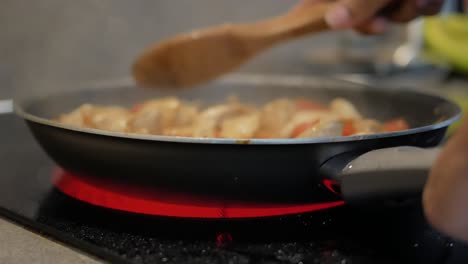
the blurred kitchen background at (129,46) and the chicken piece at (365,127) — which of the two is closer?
the chicken piece at (365,127)

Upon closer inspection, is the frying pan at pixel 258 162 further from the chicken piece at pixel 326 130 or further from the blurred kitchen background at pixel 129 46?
the blurred kitchen background at pixel 129 46

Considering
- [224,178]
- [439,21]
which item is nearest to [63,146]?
[224,178]

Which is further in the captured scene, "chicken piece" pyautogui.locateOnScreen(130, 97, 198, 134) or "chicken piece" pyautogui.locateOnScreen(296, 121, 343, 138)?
"chicken piece" pyautogui.locateOnScreen(130, 97, 198, 134)

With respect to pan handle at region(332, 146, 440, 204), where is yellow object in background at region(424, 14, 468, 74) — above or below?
below

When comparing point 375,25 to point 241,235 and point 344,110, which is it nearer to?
point 344,110

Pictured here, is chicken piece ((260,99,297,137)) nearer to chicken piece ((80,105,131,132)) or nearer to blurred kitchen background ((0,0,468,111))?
chicken piece ((80,105,131,132))

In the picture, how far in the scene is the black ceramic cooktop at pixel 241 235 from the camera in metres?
0.51

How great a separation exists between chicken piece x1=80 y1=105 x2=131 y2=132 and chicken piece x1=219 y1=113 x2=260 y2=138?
0.13 m

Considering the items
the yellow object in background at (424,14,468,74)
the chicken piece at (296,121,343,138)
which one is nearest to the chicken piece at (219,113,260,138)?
the chicken piece at (296,121,343,138)

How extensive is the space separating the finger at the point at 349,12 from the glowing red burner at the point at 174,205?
301 mm

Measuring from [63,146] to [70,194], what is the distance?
9cm

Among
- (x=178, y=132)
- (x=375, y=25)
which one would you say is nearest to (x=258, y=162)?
(x=178, y=132)

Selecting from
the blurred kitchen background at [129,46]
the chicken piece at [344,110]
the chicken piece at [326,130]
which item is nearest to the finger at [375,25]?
the chicken piece at [344,110]

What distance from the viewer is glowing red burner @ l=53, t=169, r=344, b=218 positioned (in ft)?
1.95
